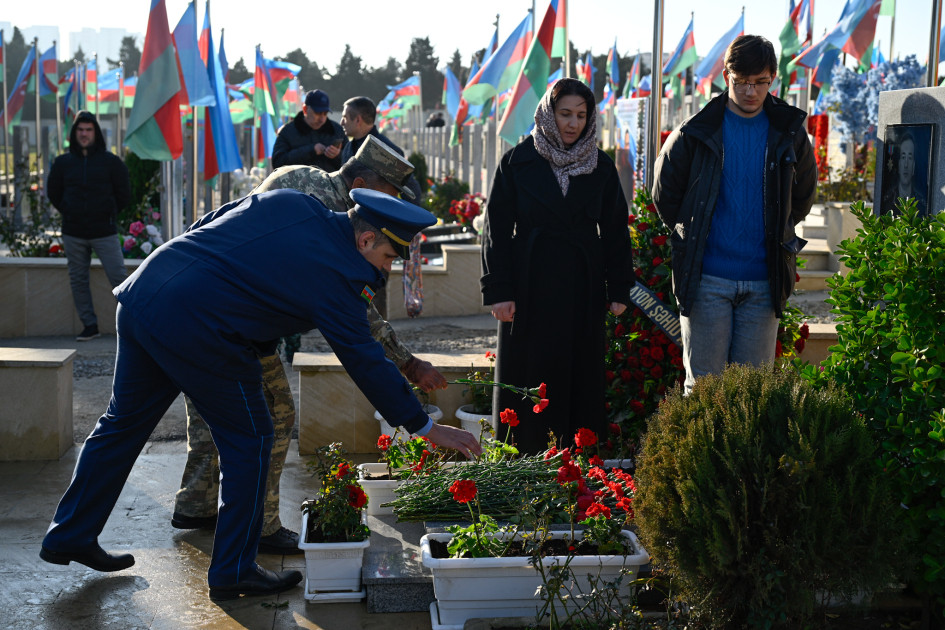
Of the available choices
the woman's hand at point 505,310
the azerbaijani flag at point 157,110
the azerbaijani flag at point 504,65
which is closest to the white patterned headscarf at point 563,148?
the woman's hand at point 505,310

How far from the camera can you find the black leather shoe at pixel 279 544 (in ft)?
13.6

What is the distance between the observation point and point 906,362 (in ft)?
9.62

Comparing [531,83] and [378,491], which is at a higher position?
[531,83]

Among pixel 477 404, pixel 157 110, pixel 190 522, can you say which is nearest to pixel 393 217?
pixel 190 522

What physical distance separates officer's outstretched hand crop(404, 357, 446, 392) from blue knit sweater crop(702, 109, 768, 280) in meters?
1.31

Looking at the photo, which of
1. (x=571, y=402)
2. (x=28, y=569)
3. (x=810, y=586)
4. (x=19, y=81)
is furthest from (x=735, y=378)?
(x=19, y=81)

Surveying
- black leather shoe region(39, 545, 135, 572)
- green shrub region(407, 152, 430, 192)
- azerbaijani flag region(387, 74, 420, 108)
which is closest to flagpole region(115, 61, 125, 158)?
azerbaijani flag region(387, 74, 420, 108)

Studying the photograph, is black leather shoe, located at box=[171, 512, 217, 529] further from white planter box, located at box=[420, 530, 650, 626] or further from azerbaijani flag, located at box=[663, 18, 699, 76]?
azerbaijani flag, located at box=[663, 18, 699, 76]

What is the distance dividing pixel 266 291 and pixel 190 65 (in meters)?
7.95

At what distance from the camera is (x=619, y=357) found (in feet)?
16.6

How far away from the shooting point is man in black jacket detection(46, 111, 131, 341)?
8664 mm

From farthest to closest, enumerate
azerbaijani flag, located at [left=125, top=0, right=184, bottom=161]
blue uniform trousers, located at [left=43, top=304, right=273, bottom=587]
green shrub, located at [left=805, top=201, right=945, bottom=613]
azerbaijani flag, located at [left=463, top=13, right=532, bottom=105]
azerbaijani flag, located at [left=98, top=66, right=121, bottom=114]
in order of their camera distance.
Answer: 1. azerbaijani flag, located at [left=98, top=66, right=121, bottom=114]
2. azerbaijani flag, located at [left=463, top=13, right=532, bottom=105]
3. azerbaijani flag, located at [left=125, top=0, right=184, bottom=161]
4. blue uniform trousers, located at [left=43, top=304, right=273, bottom=587]
5. green shrub, located at [left=805, top=201, right=945, bottom=613]

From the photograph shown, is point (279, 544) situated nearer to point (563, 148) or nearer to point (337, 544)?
point (337, 544)

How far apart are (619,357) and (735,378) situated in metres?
2.06
